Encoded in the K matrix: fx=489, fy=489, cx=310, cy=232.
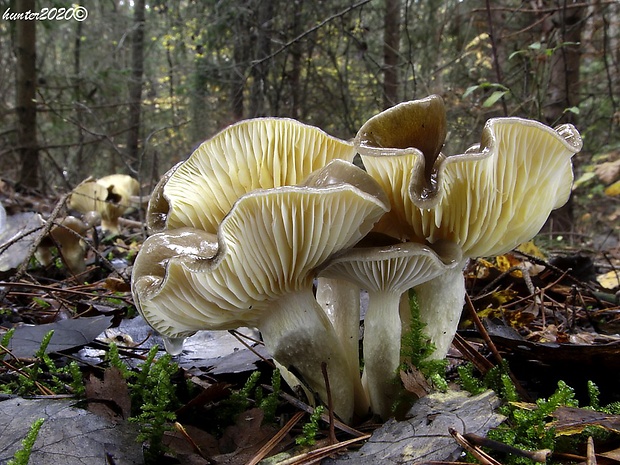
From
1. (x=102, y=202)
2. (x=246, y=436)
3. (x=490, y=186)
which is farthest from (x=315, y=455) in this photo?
(x=102, y=202)

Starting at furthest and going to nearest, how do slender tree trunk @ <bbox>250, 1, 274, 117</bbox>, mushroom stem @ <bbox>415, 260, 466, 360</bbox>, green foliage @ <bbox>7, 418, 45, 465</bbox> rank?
slender tree trunk @ <bbox>250, 1, 274, 117</bbox>
mushroom stem @ <bbox>415, 260, 466, 360</bbox>
green foliage @ <bbox>7, 418, 45, 465</bbox>

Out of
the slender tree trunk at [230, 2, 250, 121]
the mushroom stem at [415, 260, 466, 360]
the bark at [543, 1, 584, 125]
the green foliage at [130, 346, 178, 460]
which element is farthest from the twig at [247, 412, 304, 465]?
the slender tree trunk at [230, 2, 250, 121]

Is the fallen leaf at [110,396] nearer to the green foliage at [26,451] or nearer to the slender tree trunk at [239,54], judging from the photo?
the green foliage at [26,451]

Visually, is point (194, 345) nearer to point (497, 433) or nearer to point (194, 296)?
point (194, 296)

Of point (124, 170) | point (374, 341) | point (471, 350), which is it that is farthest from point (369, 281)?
point (124, 170)

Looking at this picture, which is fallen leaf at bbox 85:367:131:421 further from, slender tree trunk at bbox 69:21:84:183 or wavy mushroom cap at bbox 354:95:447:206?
slender tree trunk at bbox 69:21:84:183

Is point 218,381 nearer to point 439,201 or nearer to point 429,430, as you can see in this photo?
point 429,430
